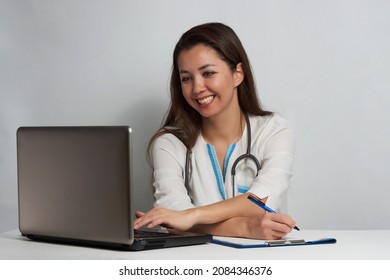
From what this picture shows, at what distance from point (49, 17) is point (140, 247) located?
2.12 m

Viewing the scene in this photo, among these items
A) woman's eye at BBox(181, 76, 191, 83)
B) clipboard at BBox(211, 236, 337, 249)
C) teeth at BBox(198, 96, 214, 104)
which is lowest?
clipboard at BBox(211, 236, 337, 249)

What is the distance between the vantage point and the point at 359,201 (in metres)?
3.18

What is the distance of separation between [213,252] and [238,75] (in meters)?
1.33

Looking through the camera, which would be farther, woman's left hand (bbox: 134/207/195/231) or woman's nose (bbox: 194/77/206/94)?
woman's nose (bbox: 194/77/206/94)

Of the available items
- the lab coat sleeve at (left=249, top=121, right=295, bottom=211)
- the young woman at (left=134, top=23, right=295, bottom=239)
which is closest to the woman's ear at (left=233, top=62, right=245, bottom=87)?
the young woman at (left=134, top=23, right=295, bottom=239)

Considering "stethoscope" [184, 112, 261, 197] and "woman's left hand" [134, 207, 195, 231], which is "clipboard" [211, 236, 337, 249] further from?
"stethoscope" [184, 112, 261, 197]

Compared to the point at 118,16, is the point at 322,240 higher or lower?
lower

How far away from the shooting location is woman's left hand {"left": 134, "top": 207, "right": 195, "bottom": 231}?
5.54ft

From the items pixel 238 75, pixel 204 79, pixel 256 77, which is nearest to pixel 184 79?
pixel 204 79

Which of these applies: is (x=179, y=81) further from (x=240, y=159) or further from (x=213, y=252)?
(x=213, y=252)

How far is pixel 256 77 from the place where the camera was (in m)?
3.13

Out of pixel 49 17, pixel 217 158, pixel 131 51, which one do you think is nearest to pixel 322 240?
pixel 217 158

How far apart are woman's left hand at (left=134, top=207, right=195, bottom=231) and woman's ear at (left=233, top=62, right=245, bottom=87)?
0.95 metres

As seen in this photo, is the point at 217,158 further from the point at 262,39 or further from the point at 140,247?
the point at 140,247
